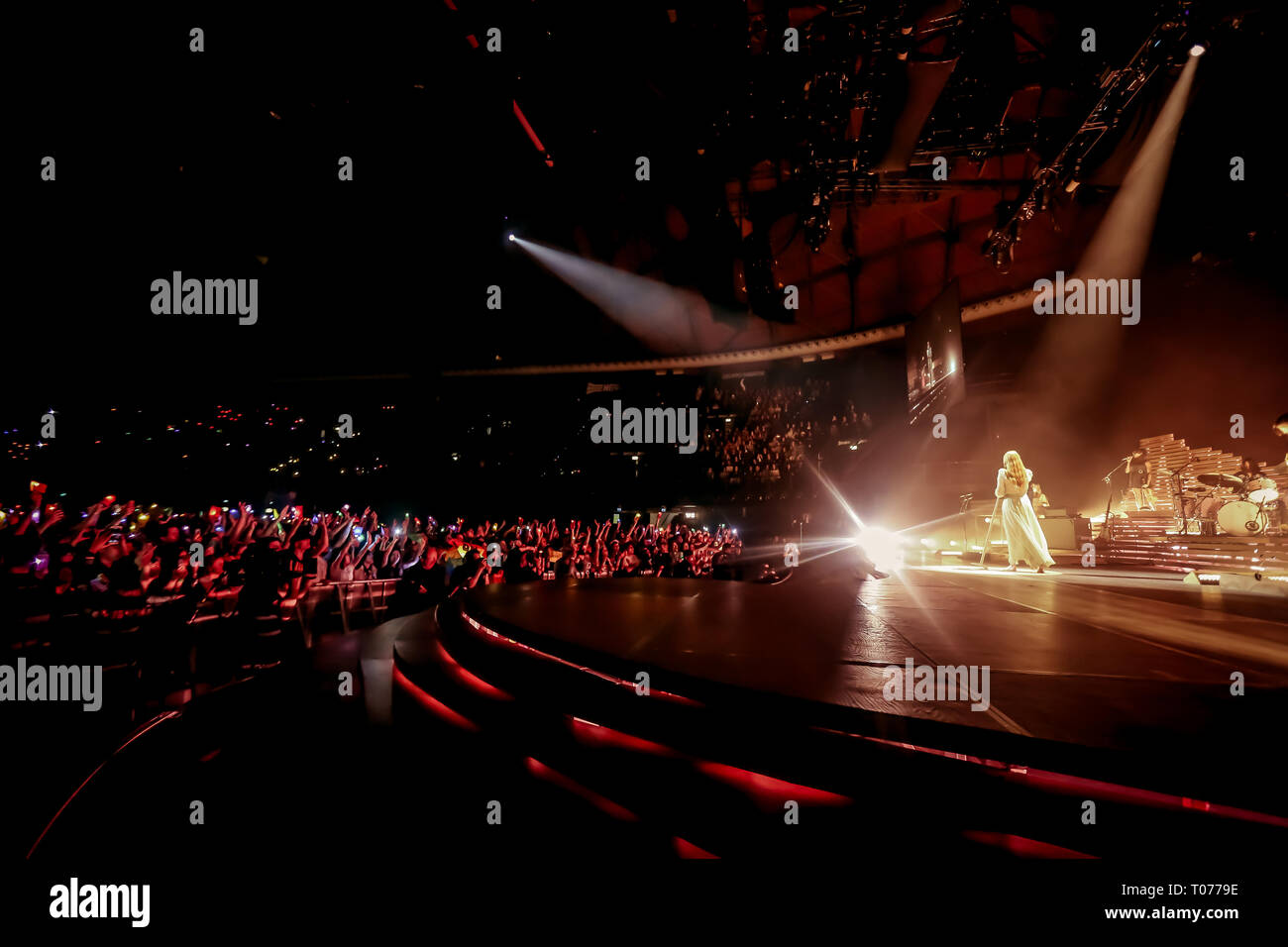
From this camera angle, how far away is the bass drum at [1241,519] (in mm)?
5895

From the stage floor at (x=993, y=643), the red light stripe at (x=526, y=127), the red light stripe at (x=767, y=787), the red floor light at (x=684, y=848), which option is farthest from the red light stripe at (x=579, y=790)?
the red light stripe at (x=526, y=127)

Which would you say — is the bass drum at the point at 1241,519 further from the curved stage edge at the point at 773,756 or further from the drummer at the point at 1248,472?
the curved stage edge at the point at 773,756

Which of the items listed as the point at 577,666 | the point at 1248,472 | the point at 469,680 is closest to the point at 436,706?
the point at 469,680

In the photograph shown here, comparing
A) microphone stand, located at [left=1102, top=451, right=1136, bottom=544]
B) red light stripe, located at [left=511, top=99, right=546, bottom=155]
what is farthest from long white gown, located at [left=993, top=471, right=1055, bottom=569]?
red light stripe, located at [left=511, top=99, right=546, bottom=155]

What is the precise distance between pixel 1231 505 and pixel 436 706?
9.86 meters

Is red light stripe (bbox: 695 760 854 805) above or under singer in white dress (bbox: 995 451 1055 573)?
under

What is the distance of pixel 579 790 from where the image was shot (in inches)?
69.1

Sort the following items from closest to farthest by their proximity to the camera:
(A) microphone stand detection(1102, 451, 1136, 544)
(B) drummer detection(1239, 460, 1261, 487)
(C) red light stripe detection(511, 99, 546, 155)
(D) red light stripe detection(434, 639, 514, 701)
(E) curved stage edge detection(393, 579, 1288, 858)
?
(E) curved stage edge detection(393, 579, 1288, 858), (D) red light stripe detection(434, 639, 514, 701), (C) red light stripe detection(511, 99, 546, 155), (B) drummer detection(1239, 460, 1261, 487), (A) microphone stand detection(1102, 451, 1136, 544)

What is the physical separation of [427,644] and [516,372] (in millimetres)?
7769

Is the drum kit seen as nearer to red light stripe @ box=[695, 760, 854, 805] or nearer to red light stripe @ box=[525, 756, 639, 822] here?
red light stripe @ box=[695, 760, 854, 805]

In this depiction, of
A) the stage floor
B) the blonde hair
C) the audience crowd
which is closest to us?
the stage floor

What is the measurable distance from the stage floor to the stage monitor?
10.5ft

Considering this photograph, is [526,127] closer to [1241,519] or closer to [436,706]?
[436,706]

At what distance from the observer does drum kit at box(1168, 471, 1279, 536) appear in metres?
5.91
